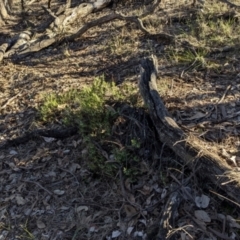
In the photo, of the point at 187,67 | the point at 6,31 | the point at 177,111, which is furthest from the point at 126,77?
the point at 6,31

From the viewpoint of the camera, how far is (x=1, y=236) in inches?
139

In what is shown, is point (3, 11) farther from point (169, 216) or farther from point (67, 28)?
point (169, 216)

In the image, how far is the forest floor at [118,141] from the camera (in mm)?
3232

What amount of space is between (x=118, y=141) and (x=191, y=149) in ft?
2.70

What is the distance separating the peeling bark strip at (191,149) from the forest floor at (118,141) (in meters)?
0.09

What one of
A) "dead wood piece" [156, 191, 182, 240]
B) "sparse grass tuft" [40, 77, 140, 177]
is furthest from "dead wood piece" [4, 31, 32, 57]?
"dead wood piece" [156, 191, 182, 240]

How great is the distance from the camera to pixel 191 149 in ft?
10.4

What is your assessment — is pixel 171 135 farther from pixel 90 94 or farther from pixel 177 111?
pixel 90 94

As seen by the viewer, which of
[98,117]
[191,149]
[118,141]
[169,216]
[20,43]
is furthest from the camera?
[20,43]

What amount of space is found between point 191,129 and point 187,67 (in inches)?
52.1

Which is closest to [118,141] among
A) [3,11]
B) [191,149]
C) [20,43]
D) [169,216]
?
[191,149]

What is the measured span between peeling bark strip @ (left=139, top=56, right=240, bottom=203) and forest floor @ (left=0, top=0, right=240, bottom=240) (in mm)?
91

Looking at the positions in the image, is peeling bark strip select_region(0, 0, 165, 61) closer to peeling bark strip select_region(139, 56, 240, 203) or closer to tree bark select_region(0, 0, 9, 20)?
tree bark select_region(0, 0, 9, 20)

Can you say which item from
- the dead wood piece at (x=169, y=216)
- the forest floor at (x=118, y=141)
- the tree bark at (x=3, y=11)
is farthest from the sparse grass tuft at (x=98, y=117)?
the tree bark at (x=3, y=11)
